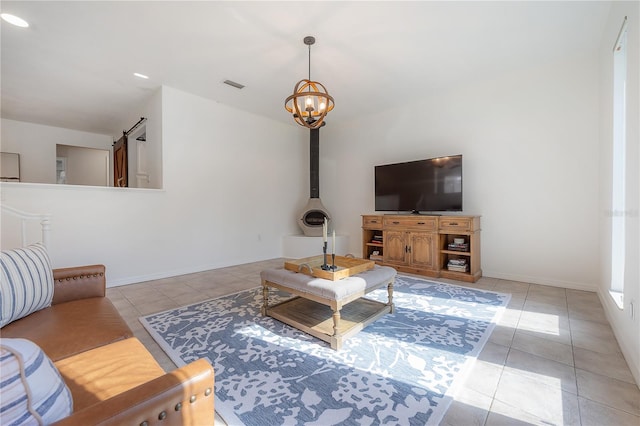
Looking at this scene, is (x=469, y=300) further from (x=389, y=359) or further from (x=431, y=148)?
(x=431, y=148)

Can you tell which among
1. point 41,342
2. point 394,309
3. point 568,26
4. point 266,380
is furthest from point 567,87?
point 41,342

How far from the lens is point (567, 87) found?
327 centimetres

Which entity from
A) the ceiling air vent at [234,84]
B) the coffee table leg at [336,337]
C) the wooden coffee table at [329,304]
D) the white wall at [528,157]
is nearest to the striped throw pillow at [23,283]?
the wooden coffee table at [329,304]

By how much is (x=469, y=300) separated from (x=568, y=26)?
2935 mm

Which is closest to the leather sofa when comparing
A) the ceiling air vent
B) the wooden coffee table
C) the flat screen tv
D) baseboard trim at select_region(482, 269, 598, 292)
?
the wooden coffee table

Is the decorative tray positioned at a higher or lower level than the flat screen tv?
lower

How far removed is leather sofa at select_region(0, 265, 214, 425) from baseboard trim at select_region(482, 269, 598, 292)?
Answer: 4094 mm

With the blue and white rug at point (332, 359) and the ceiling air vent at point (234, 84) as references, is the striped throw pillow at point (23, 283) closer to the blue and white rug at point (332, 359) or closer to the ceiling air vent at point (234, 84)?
the blue and white rug at point (332, 359)

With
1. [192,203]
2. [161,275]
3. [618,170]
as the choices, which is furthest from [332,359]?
[192,203]

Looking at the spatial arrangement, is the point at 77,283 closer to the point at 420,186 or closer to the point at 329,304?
the point at 329,304

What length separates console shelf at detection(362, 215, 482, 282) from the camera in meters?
3.66

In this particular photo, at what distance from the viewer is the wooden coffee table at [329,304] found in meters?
1.99

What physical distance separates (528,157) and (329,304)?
3.38 metres

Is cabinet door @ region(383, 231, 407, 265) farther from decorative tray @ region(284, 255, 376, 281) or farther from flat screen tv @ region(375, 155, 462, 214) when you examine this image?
decorative tray @ region(284, 255, 376, 281)
